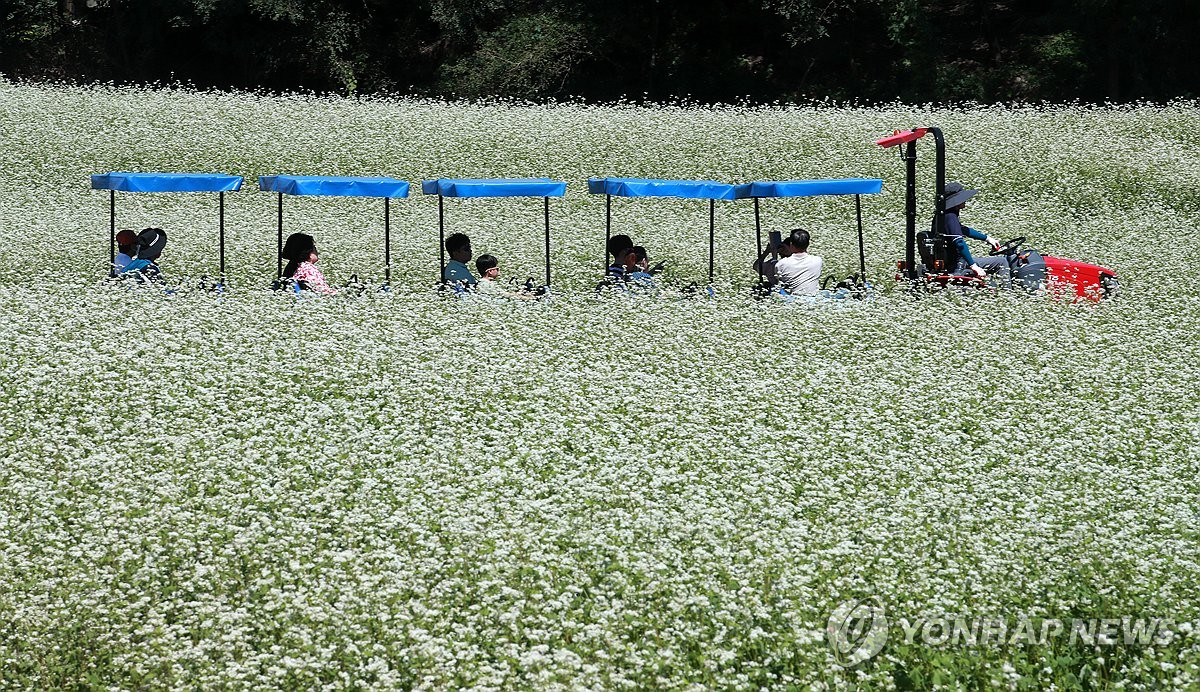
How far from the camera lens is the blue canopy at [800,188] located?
1477 cm

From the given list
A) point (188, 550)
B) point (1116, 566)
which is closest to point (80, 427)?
point (188, 550)

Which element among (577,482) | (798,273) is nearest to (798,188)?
(798,273)

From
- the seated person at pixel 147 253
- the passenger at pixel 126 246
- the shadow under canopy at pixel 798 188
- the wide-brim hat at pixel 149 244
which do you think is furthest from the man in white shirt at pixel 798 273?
the passenger at pixel 126 246

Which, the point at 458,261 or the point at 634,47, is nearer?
the point at 458,261

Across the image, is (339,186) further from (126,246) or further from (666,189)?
(666,189)

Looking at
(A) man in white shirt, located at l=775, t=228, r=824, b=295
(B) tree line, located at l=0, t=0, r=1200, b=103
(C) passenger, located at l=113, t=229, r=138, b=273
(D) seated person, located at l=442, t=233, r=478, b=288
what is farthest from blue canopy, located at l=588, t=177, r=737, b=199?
(B) tree line, located at l=0, t=0, r=1200, b=103

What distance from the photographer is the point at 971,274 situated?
14672 mm

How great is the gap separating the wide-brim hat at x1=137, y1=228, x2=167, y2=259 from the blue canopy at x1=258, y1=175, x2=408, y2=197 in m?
1.32

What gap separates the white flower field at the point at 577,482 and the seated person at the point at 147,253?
0.63 meters

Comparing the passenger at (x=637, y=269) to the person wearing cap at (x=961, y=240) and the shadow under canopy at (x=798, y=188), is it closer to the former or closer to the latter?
the shadow under canopy at (x=798, y=188)

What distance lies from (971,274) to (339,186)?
707cm

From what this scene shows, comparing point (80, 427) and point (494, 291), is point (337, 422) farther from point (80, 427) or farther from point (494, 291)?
point (494, 291)

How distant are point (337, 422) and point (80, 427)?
1.69 m
